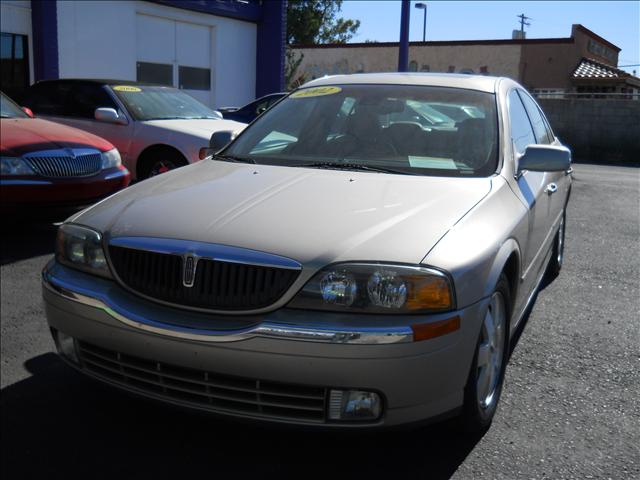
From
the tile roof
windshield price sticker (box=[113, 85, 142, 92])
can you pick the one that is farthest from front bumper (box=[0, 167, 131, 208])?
the tile roof

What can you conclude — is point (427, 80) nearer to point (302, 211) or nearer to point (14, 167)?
point (302, 211)

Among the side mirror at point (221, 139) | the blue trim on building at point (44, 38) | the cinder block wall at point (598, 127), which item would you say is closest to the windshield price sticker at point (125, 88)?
the blue trim on building at point (44, 38)

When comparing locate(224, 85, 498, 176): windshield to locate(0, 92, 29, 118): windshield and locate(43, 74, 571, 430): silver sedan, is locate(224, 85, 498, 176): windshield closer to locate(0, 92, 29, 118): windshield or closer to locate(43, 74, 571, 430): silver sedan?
Answer: locate(43, 74, 571, 430): silver sedan

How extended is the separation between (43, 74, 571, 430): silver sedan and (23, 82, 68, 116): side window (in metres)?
6.01

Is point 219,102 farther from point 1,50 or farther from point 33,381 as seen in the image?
point 33,381

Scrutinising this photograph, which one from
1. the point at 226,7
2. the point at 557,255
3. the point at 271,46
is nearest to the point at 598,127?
the point at 271,46

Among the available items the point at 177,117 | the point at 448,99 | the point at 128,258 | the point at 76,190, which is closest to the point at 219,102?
the point at 177,117

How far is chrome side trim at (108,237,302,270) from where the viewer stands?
8.27ft

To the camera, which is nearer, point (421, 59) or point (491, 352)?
point (491, 352)

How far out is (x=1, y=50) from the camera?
11883mm

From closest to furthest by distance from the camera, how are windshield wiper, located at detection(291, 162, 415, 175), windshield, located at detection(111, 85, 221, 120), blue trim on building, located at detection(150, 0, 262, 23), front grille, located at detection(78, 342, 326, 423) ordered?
front grille, located at detection(78, 342, 326, 423) < windshield wiper, located at detection(291, 162, 415, 175) < windshield, located at detection(111, 85, 221, 120) < blue trim on building, located at detection(150, 0, 262, 23)

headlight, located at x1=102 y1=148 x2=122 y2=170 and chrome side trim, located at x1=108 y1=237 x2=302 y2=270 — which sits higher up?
chrome side trim, located at x1=108 y1=237 x2=302 y2=270

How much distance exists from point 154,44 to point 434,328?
1387 centimetres

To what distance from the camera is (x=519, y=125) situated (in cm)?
419
